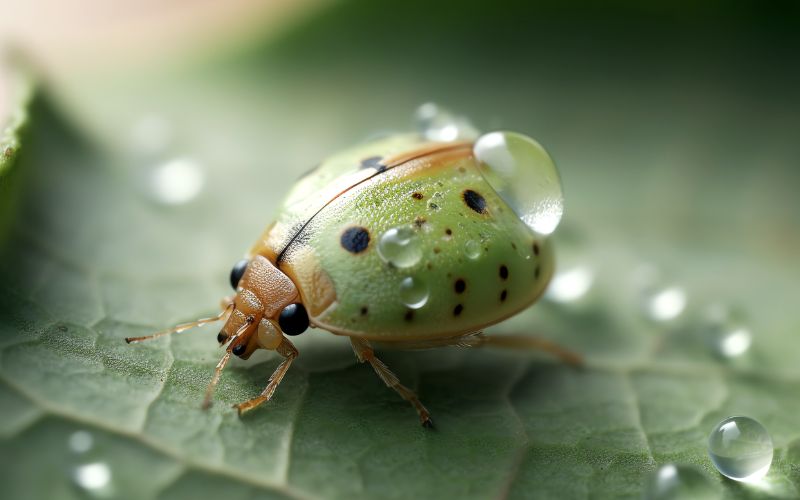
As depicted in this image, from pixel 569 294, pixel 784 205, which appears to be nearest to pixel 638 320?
pixel 569 294

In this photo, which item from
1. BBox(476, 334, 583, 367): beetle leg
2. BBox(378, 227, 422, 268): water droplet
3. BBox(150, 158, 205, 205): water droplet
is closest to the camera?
BBox(378, 227, 422, 268): water droplet

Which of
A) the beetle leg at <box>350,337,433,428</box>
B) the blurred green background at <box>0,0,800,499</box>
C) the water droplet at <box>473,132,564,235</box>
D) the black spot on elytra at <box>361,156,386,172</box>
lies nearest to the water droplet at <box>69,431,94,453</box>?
the blurred green background at <box>0,0,800,499</box>

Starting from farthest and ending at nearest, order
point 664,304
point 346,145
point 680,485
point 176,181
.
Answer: point 346,145, point 176,181, point 664,304, point 680,485

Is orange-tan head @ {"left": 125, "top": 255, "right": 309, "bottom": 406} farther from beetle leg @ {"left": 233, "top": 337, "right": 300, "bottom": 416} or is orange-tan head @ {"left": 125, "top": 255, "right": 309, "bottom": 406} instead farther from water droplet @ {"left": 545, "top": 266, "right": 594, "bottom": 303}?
water droplet @ {"left": 545, "top": 266, "right": 594, "bottom": 303}

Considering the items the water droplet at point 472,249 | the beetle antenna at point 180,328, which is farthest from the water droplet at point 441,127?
the beetle antenna at point 180,328

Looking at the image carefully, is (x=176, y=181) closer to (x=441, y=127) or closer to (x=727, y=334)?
(x=441, y=127)

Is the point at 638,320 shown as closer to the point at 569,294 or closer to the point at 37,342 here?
the point at 569,294

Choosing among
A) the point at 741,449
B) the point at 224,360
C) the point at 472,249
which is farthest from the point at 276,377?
the point at 741,449
